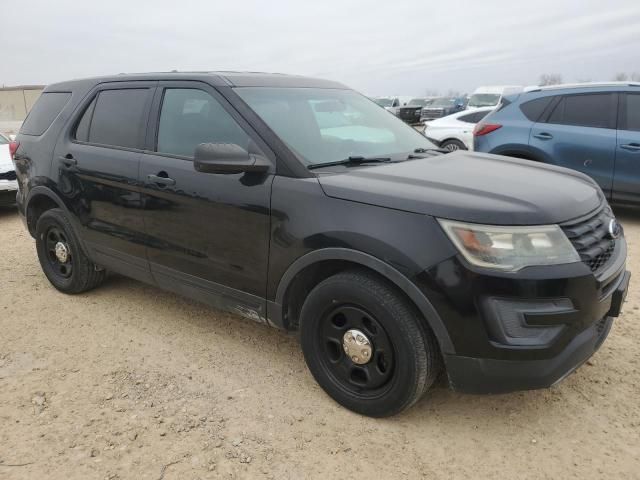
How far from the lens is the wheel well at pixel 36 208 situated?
4434 millimetres

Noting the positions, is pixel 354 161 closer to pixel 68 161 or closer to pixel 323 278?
pixel 323 278

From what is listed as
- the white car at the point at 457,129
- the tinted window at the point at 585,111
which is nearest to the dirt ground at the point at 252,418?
the tinted window at the point at 585,111

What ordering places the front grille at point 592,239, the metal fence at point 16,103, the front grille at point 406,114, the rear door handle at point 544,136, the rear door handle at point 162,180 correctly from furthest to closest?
the metal fence at point 16,103
the rear door handle at point 544,136
the front grille at point 406,114
the rear door handle at point 162,180
the front grille at point 592,239

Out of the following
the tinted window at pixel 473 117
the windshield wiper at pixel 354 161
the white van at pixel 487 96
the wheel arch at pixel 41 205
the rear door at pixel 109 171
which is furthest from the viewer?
the white van at pixel 487 96

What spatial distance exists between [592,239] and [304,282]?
57.4 inches

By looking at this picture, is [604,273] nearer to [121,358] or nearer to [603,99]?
[121,358]

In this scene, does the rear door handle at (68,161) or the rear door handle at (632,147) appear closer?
the rear door handle at (68,161)

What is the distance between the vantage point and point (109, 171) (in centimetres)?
371

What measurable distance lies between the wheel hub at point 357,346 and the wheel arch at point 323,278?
1.06ft

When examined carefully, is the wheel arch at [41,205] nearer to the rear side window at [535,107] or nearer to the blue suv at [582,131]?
the blue suv at [582,131]

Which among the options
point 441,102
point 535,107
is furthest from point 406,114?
point 441,102

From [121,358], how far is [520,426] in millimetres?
2447

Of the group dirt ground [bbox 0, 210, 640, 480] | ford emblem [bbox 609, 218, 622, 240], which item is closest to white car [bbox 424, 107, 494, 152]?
dirt ground [bbox 0, 210, 640, 480]

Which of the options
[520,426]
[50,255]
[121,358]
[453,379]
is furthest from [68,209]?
[520,426]
